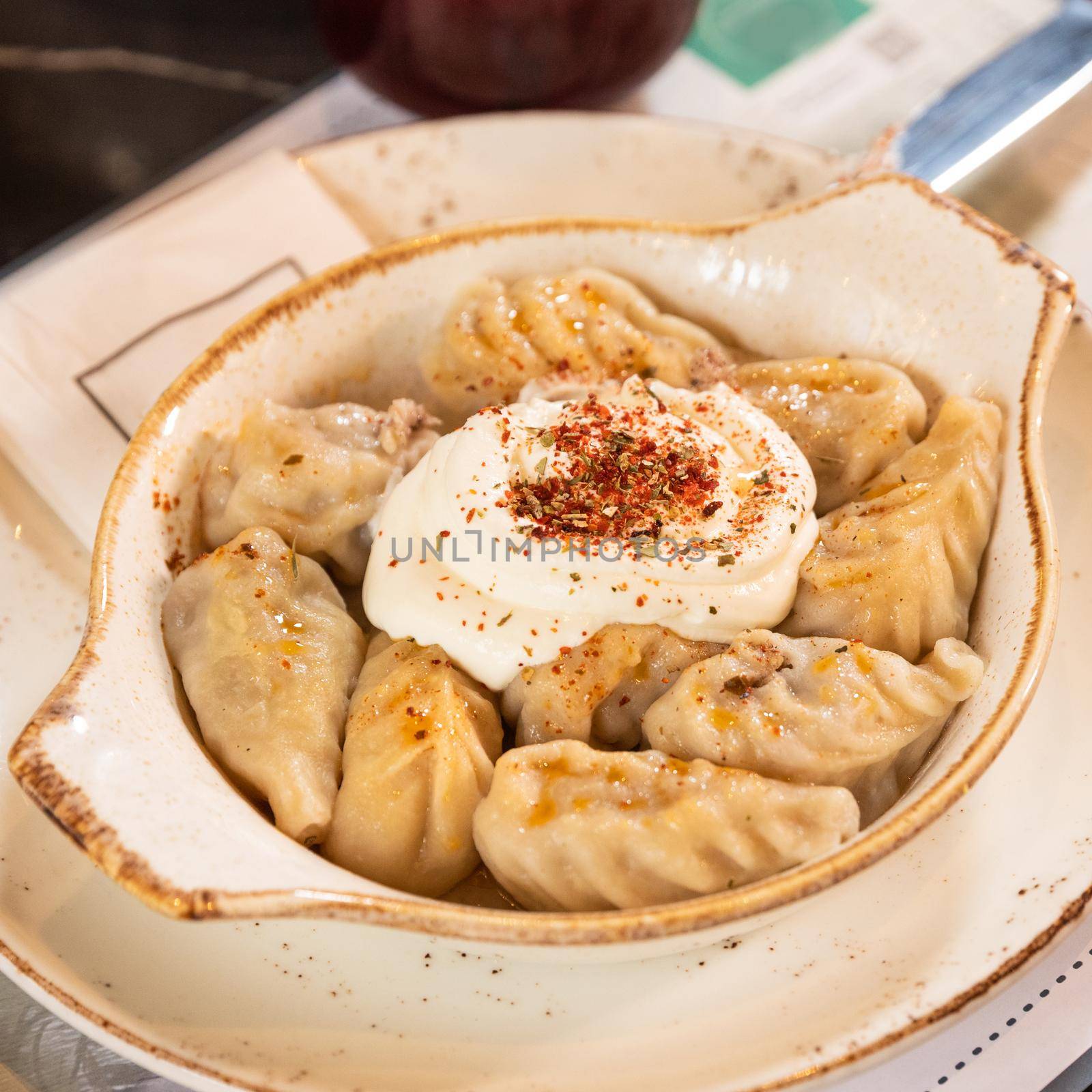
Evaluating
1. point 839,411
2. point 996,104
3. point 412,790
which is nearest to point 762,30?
point 996,104

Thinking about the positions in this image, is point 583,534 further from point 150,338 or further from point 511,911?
point 150,338

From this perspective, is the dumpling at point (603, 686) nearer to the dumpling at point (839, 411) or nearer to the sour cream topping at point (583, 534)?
the sour cream topping at point (583, 534)

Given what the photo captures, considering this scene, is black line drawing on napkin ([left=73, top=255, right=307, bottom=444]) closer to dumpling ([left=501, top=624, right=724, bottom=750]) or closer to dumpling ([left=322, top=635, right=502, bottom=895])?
dumpling ([left=322, top=635, right=502, bottom=895])

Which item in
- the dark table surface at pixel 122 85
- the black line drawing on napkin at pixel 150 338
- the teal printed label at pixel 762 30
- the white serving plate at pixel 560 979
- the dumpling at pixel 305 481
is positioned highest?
the dark table surface at pixel 122 85

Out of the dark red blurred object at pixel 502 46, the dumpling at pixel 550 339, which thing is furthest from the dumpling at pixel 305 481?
the dark red blurred object at pixel 502 46

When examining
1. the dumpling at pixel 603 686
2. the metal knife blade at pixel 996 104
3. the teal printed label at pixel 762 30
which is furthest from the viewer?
the teal printed label at pixel 762 30

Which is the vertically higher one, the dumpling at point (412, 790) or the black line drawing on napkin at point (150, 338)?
the black line drawing on napkin at point (150, 338)

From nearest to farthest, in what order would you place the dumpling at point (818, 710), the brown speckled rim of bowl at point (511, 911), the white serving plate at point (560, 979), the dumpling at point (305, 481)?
the brown speckled rim of bowl at point (511, 911) → the white serving plate at point (560, 979) → the dumpling at point (818, 710) → the dumpling at point (305, 481)
